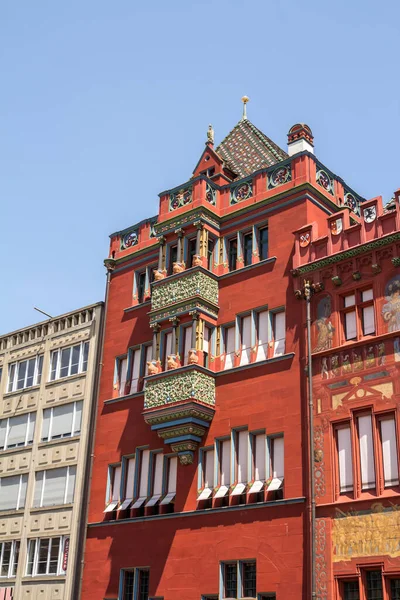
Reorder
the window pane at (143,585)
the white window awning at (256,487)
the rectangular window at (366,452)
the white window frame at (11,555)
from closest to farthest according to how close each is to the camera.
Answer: the rectangular window at (366,452), the white window awning at (256,487), the window pane at (143,585), the white window frame at (11,555)

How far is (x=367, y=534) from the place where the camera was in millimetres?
26438

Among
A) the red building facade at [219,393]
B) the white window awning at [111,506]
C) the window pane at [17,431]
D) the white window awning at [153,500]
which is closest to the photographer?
the red building facade at [219,393]

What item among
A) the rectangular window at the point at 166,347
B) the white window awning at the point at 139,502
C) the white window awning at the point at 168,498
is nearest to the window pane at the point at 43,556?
the white window awning at the point at 139,502

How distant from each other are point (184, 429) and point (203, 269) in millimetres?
7023

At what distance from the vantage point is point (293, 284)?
32.4 m

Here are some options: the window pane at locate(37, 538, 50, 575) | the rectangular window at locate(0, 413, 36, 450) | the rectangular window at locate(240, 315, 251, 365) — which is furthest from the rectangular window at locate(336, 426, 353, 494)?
the rectangular window at locate(0, 413, 36, 450)

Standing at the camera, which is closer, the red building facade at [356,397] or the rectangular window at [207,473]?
the red building facade at [356,397]

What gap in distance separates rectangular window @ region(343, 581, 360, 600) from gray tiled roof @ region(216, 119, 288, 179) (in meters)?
19.7

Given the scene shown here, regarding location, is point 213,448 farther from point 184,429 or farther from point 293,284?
point 293,284

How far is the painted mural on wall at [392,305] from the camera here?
2842 cm

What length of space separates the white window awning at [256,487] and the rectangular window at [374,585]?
537 centimetres

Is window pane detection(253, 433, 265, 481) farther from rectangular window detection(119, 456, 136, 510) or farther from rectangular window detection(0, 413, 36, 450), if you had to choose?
rectangular window detection(0, 413, 36, 450)

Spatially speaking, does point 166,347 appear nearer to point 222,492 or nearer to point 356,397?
point 222,492

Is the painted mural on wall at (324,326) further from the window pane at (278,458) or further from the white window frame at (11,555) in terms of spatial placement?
the white window frame at (11,555)
